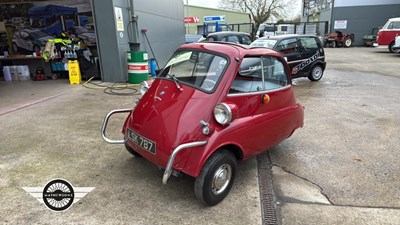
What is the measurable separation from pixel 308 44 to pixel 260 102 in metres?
6.66

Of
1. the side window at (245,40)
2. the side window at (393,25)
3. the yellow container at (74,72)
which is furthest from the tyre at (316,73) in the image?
the side window at (393,25)

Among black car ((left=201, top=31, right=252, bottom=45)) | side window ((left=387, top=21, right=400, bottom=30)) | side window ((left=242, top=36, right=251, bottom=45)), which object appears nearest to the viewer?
black car ((left=201, top=31, right=252, bottom=45))

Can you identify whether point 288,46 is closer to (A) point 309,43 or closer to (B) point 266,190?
(A) point 309,43

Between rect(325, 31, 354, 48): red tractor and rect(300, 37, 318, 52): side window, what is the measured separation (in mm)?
17614

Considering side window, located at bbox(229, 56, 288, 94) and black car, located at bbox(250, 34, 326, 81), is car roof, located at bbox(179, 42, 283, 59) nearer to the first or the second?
side window, located at bbox(229, 56, 288, 94)

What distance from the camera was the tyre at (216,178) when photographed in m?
2.70

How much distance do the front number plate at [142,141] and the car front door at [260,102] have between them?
32.9 inches

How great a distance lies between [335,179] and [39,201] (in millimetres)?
3372

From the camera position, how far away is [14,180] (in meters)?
3.24

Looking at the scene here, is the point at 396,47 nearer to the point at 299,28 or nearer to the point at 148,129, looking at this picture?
the point at 299,28

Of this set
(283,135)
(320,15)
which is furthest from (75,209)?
(320,15)

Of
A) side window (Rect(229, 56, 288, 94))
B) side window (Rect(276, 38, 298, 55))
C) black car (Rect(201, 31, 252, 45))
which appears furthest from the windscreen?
black car (Rect(201, 31, 252, 45))

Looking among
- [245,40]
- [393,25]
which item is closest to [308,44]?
[245,40]

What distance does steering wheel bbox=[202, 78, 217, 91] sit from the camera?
9.75ft
